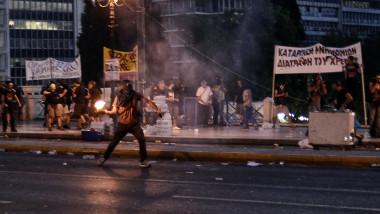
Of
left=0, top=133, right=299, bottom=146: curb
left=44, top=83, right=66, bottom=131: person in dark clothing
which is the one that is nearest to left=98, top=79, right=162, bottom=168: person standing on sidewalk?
left=0, top=133, right=299, bottom=146: curb

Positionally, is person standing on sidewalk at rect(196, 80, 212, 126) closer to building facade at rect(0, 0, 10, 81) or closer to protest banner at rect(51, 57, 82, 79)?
protest banner at rect(51, 57, 82, 79)

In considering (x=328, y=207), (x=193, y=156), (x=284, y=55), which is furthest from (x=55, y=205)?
(x=284, y=55)

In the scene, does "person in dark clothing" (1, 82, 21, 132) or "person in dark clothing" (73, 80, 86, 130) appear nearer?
"person in dark clothing" (1, 82, 21, 132)

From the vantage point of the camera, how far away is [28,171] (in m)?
13.8

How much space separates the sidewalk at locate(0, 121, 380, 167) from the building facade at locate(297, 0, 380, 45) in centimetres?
11175

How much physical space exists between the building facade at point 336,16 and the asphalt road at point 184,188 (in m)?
120

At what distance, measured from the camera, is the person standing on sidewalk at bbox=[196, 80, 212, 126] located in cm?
2578

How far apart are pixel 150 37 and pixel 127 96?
5446cm

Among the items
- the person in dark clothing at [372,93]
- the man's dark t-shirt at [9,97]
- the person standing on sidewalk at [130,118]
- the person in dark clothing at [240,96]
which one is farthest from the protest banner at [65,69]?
the person standing on sidewalk at [130,118]

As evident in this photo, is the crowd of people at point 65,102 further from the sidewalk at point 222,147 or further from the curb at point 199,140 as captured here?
the curb at point 199,140

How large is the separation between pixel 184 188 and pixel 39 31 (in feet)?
353

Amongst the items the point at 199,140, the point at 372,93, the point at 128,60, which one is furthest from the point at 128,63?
the point at 372,93

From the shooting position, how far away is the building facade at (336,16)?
13600 centimetres

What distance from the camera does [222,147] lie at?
17.9 metres
